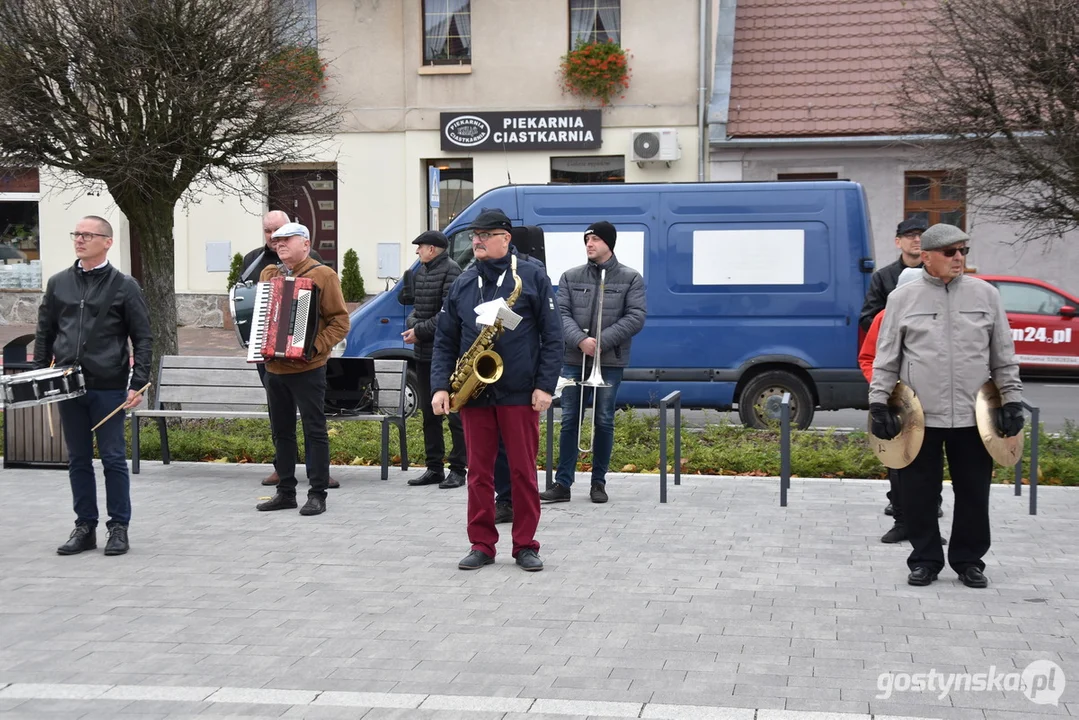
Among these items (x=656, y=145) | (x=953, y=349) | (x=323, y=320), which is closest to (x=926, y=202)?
(x=656, y=145)

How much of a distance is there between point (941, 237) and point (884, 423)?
96 cm

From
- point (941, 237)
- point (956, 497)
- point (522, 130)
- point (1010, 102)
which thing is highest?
point (522, 130)

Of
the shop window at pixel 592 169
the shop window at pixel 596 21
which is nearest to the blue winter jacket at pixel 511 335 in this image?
the shop window at pixel 592 169

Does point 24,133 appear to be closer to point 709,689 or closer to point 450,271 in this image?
point 450,271

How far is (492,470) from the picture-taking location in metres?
7.19

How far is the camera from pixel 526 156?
2470cm

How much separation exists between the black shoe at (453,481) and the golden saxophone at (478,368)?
106 inches

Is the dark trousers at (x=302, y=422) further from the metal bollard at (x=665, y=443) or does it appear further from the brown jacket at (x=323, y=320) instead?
the metal bollard at (x=665, y=443)

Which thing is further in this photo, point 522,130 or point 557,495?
point 522,130

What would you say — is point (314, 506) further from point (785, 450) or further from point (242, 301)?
point (785, 450)

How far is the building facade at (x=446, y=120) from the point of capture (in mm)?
24203

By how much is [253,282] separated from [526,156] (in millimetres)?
14942

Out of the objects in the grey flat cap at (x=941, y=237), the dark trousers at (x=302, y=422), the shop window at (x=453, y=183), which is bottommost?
the dark trousers at (x=302, y=422)

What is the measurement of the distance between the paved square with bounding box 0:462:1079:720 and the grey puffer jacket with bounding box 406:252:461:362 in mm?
1248
